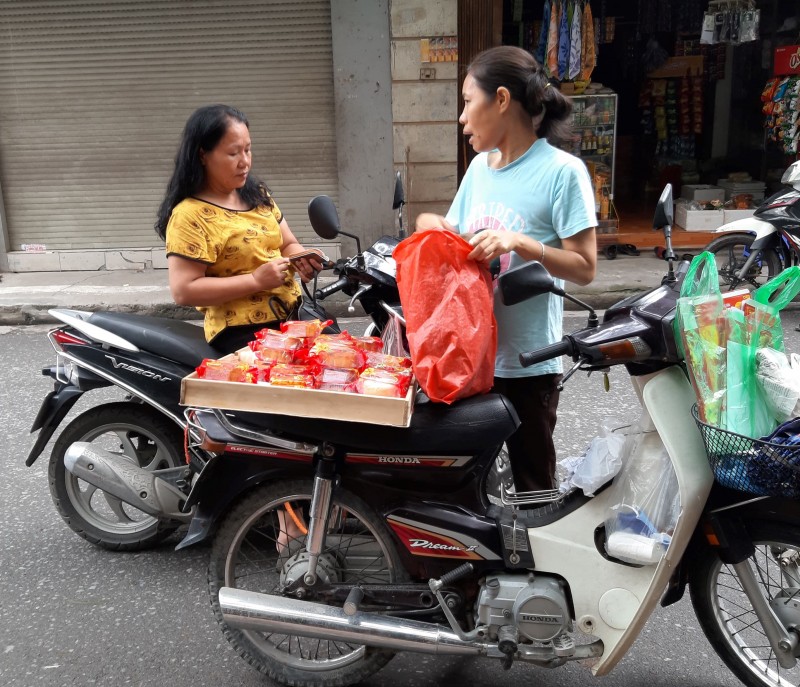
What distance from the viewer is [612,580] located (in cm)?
221

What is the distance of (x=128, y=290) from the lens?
25.3ft

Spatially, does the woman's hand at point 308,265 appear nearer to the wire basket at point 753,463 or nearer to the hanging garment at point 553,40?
the wire basket at point 753,463

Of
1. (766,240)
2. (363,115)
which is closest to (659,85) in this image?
(363,115)

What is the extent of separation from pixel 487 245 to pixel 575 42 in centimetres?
652

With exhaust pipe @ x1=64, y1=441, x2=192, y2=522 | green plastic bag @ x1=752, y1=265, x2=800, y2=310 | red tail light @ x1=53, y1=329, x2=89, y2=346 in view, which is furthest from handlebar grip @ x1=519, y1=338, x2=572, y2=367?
red tail light @ x1=53, y1=329, x2=89, y2=346

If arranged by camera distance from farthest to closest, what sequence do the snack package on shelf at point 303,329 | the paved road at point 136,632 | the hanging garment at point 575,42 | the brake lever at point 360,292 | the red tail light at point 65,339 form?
the hanging garment at point 575,42 → the red tail light at point 65,339 → the brake lever at point 360,292 → the paved road at point 136,632 → the snack package on shelf at point 303,329

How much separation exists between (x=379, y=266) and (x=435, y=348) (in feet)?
3.02

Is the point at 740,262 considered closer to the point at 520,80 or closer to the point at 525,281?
the point at 520,80

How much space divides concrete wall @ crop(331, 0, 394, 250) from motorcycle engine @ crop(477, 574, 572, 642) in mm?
6213

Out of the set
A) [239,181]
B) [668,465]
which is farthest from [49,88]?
[668,465]

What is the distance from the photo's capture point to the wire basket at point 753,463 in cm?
185

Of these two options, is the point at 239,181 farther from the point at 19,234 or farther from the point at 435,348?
the point at 19,234

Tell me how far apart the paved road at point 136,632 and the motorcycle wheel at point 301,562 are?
5.5 inches

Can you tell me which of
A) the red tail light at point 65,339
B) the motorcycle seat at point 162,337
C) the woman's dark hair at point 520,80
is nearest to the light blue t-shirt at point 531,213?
the woman's dark hair at point 520,80
